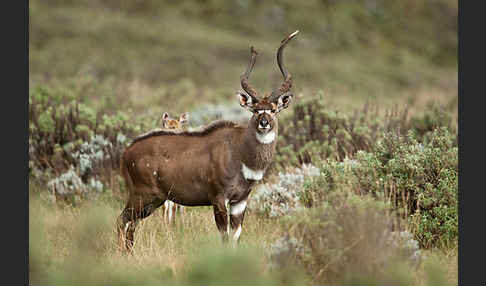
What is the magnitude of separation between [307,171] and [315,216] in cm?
399

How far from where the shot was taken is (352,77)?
43125 mm

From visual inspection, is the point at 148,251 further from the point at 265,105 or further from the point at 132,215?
the point at 265,105

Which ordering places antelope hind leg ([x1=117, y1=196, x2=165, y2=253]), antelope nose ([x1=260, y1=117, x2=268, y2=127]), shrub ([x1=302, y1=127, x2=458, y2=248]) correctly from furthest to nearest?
1. shrub ([x1=302, y1=127, x2=458, y2=248])
2. antelope hind leg ([x1=117, y1=196, x2=165, y2=253])
3. antelope nose ([x1=260, y1=117, x2=268, y2=127])

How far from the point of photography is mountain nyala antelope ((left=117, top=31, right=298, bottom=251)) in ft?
26.0

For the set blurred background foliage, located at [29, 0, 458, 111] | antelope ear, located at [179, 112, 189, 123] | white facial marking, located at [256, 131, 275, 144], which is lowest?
white facial marking, located at [256, 131, 275, 144]

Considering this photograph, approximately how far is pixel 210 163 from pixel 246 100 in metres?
0.95

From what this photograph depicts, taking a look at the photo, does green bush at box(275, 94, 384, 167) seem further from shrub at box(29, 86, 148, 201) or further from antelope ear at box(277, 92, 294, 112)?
antelope ear at box(277, 92, 294, 112)

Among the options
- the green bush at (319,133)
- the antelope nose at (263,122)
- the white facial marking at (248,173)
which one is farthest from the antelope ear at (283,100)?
the green bush at (319,133)

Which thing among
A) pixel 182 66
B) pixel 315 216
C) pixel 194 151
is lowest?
pixel 315 216

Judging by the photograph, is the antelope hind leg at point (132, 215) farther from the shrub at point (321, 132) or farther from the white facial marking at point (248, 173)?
the shrub at point (321, 132)

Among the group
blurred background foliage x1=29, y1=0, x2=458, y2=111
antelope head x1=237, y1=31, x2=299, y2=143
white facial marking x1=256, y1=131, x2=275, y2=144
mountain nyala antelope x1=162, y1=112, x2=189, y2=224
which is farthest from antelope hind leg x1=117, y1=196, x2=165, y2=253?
blurred background foliage x1=29, y1=0, x2=458, y2=111

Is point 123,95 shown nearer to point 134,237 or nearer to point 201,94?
point 201,94

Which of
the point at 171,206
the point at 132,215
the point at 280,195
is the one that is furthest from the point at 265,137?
the point at 280,195

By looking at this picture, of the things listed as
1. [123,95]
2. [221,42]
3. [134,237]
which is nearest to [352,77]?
[221,42]
